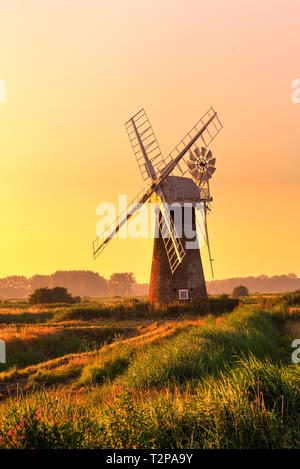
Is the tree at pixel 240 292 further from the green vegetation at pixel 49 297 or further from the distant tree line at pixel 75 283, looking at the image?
the distant tree line at pixel 75 283

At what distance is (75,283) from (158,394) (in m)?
121

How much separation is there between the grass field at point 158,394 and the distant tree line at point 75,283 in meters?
101

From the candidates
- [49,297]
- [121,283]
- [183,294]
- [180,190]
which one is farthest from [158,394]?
[121,283]

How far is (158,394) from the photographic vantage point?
29.8ft

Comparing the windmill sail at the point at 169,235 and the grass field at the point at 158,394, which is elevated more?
the windmill sail at the point at 169,235

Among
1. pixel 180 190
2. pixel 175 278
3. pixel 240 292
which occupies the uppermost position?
pixel 180 190

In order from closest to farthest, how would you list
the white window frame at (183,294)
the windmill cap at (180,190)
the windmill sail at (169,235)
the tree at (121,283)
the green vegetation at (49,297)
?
the windmill sail at (169,235), the windmill cap at (180,190), the white window frame at (183,294), the green vegetation at (49,297), the tree at (121,283)

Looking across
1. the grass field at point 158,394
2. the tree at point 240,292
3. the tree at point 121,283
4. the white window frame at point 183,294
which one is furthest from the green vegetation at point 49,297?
the tree at point 121,283

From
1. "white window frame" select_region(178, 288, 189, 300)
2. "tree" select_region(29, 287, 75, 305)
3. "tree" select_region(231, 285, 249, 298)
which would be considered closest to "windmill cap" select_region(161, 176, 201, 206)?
"white window frame" select_region(178, 288, 189, 300)

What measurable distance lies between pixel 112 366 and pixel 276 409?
8.11 meters

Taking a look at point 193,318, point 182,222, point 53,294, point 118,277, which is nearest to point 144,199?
point 182,222

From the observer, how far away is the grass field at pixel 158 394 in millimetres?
6074

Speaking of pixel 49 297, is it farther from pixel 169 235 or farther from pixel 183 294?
pixel 169 235

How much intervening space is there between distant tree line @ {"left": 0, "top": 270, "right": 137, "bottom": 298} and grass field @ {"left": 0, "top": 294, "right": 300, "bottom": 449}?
333 feet
